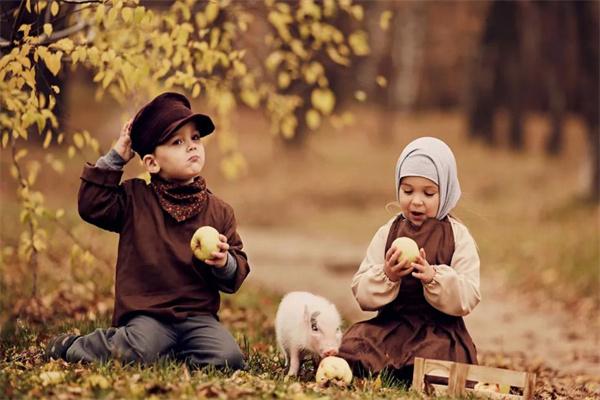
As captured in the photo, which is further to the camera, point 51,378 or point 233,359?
point 233,359

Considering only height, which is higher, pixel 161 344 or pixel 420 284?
pixel 420 284

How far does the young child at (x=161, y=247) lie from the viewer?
4922 millimetres

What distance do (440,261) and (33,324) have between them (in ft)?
9.74

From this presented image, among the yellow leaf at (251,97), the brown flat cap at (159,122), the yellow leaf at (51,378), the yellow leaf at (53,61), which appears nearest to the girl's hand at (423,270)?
the brown flat cap at (159,122)

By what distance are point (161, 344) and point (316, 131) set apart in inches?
885

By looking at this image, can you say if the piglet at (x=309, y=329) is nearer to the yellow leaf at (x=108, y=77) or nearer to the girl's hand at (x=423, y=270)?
the girl's hand at (x=423, y=270)

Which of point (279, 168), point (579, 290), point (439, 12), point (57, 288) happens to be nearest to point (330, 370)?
point (57, 288)

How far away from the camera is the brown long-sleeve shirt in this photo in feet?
16.2

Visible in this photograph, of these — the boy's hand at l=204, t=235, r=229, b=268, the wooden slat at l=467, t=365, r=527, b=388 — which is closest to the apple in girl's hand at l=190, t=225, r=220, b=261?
the boy's hand at l=204, t=235, r=229, b=268

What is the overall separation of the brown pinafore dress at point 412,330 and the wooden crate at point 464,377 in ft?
0.65

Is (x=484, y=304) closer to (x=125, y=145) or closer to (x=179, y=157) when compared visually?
(x=179, y=157)

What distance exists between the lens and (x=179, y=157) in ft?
16.4

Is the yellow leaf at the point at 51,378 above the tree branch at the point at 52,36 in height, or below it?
below

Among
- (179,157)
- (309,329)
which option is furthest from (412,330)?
(179,157)
